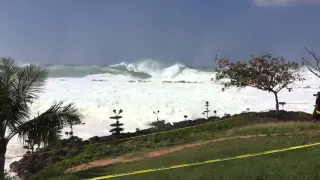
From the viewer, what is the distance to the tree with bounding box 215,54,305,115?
16.5 meters

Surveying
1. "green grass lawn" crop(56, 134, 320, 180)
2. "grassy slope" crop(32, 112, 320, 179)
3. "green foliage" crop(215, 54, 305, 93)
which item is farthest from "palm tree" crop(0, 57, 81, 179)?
"green foliage" crop(215, 54, 305, 93)

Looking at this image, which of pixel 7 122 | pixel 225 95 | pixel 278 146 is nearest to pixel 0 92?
pixel 7 122

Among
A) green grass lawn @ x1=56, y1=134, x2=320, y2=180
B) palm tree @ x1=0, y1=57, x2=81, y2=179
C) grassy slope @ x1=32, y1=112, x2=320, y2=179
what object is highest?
palm tree @ x1=0, y1=57, x2=81, y2=179

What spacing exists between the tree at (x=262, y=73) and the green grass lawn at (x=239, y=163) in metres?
6.91

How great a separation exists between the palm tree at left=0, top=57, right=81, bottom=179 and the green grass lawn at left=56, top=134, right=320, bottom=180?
1.20 metres

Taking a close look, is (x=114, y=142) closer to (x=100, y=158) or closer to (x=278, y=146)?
(x=100, y=158)

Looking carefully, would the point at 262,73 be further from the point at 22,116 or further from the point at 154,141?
the point at 22,116

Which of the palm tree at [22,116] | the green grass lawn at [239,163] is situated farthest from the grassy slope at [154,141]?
the palm tree at [22,116]

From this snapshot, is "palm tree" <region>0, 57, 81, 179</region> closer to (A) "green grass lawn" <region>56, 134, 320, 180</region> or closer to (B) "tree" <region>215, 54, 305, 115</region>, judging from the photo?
(A) "green grass lawn" <region>56, 134, 320, 180</region>

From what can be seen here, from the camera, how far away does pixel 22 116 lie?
8.84m

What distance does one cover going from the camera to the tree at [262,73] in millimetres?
16484

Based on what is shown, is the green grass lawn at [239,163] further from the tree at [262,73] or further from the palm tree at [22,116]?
the tree at [262,73]

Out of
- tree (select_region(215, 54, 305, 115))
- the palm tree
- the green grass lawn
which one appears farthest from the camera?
tree (select_region(215, 54, 305, 115))

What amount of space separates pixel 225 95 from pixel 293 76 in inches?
465
